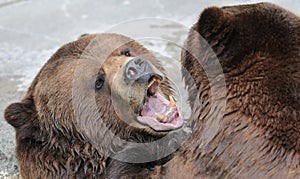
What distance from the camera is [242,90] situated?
2588 mm

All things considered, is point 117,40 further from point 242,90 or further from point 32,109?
point 242,90

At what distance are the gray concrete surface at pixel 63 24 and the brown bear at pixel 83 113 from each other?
1.92 metres

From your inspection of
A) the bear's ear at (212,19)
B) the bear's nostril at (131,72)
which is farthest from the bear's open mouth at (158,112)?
the bear's ear at (212,19)

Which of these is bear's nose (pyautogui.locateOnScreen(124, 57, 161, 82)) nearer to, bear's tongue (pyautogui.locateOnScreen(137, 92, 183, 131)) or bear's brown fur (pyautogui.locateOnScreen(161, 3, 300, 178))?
bear's tongue (pyautogui.locateOnScreen(137, 92, 183, 131))

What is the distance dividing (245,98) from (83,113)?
1003 mm

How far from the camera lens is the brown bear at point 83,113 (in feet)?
10.1

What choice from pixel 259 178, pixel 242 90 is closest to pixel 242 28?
pixel 242 90

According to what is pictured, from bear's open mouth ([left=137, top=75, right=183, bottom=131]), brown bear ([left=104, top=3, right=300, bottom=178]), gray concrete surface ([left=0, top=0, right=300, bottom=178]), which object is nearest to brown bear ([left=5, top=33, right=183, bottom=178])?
bear's open mouth ([left=137, top=75, right=183, bottom=131])

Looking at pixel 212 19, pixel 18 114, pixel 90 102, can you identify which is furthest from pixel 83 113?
pixel 212 19

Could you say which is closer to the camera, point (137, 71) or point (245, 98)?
point (245, 98)

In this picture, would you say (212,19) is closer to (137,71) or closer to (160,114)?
(137,71)

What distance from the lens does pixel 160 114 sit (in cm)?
303

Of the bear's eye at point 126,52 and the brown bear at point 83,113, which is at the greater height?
the bear's eye at point 126,52

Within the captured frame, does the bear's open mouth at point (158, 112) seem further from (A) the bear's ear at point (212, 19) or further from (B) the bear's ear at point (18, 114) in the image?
(B) the bear's ear at point (18, 114)
